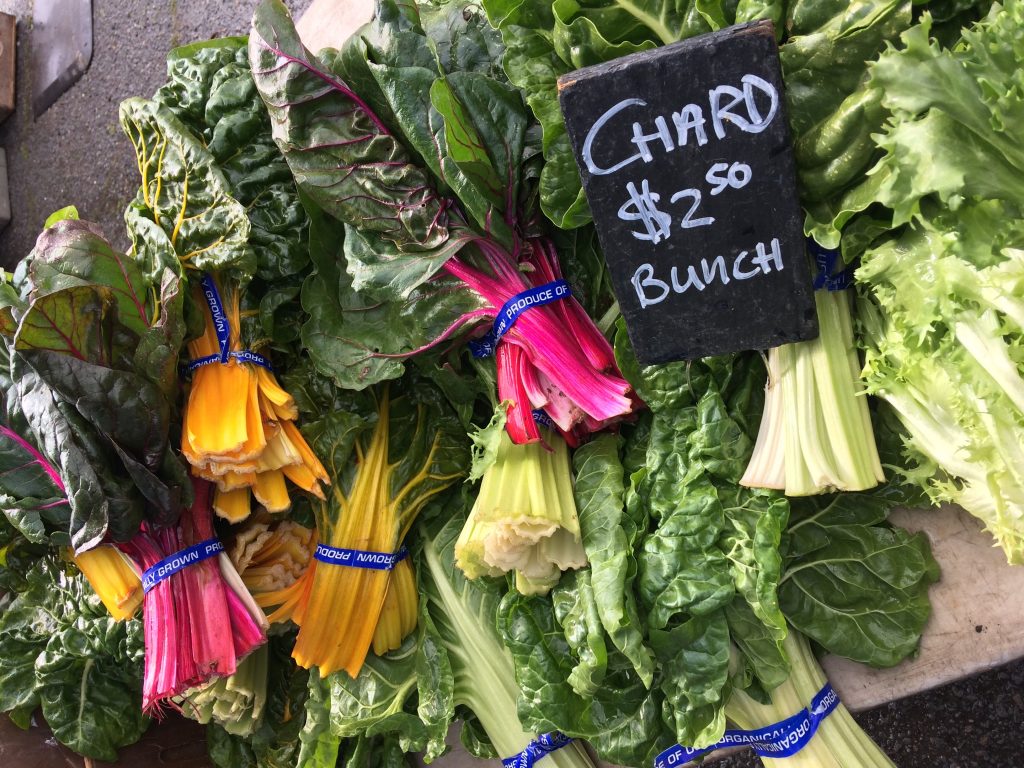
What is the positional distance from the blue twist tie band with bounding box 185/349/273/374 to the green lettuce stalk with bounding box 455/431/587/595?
2.39 ft

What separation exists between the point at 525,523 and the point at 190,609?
90 centimetres

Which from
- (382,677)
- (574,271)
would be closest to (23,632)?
(382,677)

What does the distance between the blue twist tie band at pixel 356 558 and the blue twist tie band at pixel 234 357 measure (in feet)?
1.74

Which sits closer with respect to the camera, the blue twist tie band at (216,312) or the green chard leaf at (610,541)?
the green chard leaf at (610,541)

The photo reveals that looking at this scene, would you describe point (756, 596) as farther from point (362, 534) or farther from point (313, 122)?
point (313, 122)

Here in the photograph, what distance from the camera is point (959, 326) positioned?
1244 millimetres

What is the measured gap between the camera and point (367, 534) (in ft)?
6.78

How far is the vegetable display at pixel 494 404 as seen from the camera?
50.9 inches

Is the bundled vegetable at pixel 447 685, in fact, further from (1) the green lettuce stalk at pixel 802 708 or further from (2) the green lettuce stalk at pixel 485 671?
(1) the green lettuce stalk at pixel 802 708

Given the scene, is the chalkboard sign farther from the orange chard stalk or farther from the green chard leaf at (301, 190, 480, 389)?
the orange chard stalk

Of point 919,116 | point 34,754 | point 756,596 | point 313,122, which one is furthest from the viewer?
point 34,754

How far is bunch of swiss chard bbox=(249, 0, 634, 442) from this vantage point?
170cm

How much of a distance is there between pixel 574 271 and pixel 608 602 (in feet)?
2.65

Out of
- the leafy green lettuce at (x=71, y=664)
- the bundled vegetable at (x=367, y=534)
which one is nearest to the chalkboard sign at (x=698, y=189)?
the bundled vegetable at (x=367, y=534)
